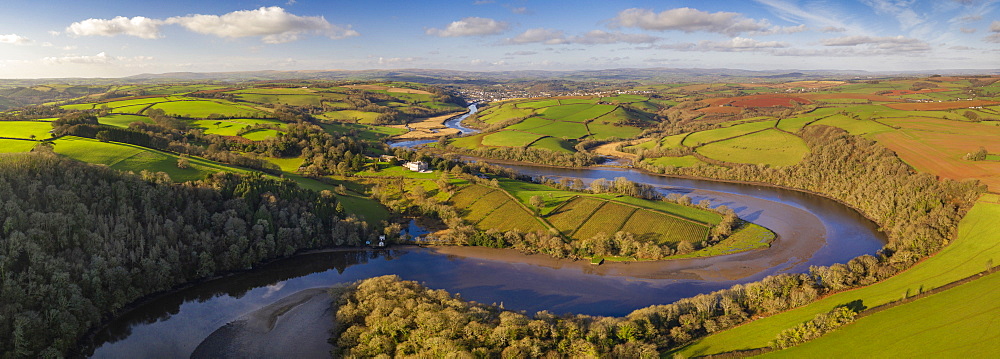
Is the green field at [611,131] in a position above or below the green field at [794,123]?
below

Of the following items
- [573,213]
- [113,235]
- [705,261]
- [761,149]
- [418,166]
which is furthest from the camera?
[761,149]

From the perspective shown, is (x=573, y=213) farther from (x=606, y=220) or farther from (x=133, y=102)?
(x=133, y=102)

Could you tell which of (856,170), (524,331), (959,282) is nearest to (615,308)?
(524,331)

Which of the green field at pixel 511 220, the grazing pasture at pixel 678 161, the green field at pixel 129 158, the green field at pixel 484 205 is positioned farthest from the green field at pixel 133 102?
the grazing pasture at pixel 678 161

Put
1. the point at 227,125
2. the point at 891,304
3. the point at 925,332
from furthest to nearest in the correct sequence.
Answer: the point at 227,125, the point at 891,304, the point at 925,332

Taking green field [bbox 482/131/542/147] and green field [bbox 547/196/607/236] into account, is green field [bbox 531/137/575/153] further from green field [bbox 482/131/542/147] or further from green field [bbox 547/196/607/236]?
green field [bbox 547/196/607/236]

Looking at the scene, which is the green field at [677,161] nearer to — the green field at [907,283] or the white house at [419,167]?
the green field at [907,283]

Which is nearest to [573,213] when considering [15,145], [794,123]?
[15,145]
